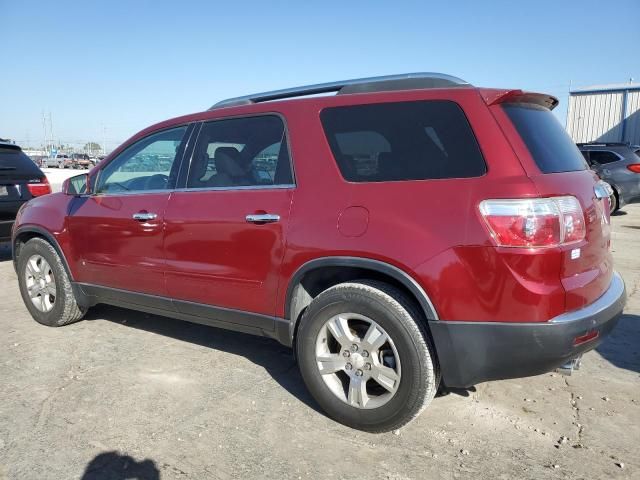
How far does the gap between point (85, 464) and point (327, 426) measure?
126cm

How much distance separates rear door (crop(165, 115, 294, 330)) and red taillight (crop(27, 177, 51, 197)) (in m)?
4.63

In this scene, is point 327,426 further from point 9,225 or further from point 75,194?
point 9,225

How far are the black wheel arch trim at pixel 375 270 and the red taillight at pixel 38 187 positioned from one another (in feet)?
18.7

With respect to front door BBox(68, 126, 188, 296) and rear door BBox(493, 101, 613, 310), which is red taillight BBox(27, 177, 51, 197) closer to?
front door BBox(68, 126, 188, 296)

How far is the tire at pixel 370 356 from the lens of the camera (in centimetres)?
262

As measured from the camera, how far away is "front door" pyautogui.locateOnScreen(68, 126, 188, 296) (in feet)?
12.3

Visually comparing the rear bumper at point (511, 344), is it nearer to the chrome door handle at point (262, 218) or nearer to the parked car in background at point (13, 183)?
the chrome door handle at point (262, 218)

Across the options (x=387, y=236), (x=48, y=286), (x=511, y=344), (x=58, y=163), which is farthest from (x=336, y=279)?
(x=58, y=163)

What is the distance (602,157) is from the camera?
12.3 m

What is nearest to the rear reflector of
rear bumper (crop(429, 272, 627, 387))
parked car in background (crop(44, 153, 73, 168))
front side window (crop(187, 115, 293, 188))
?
rear bumper (crop(429, 272, 627, 387))

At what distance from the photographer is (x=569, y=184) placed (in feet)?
8.45

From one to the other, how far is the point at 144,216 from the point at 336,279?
5.12 feet

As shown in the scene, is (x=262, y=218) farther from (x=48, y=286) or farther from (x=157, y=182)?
(x=48, y=286)

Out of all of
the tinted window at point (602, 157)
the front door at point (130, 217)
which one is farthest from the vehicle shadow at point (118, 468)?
the tinted window at point (602, 157)
